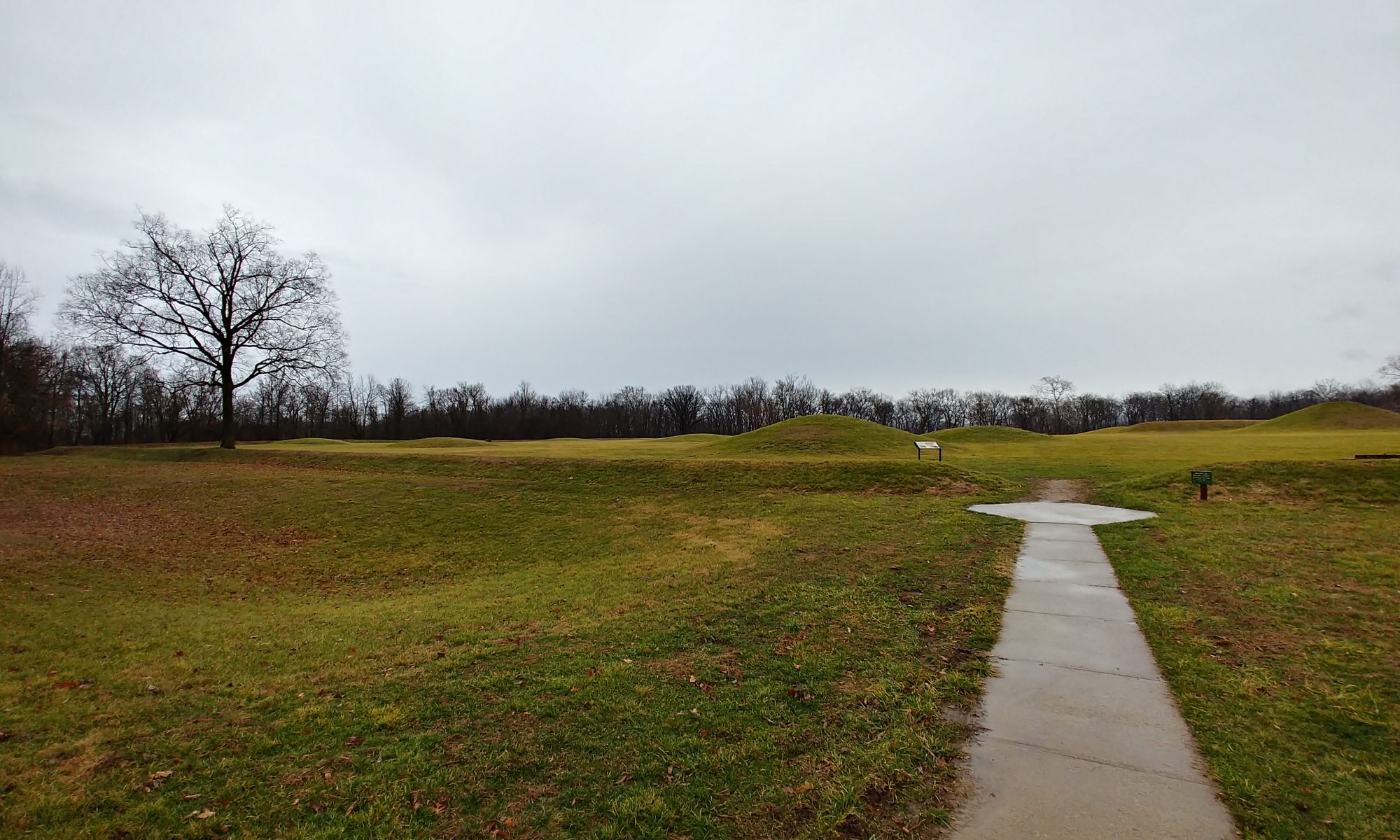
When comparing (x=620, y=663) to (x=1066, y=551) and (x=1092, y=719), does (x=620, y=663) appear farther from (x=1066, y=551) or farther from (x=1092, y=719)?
(x=1066, y=551)

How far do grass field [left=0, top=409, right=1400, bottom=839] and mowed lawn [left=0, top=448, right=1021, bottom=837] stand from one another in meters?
0.03

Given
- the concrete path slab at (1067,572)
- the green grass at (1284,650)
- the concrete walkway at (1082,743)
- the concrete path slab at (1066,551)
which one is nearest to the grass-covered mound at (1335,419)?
the green grass at (1284,650)

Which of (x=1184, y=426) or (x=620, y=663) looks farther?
(x=1184, y=426)

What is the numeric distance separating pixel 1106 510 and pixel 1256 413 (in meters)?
121

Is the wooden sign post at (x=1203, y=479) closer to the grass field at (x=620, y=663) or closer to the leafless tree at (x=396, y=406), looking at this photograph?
the grass field at (x=620, y=663)

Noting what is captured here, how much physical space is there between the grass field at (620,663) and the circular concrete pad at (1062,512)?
0.76m

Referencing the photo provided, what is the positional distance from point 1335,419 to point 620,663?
6618 centimetres

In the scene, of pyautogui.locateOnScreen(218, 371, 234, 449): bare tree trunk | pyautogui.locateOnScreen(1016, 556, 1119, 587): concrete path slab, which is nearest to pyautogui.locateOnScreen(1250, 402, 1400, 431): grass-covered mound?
pyautogui.locateOnScreen(1016, 556, 1119, 587): concrete path slab

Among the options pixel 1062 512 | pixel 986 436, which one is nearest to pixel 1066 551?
pixel 1062 512

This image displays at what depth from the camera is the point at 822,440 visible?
30219mm

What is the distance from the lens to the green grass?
127 inches

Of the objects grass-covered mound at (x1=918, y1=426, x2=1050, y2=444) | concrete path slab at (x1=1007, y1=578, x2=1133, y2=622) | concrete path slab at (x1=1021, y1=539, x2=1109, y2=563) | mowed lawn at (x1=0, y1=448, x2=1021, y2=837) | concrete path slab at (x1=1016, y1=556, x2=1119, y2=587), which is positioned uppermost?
grass-covered mound at (x1=918, y1=426, x2=1050, y2=444)

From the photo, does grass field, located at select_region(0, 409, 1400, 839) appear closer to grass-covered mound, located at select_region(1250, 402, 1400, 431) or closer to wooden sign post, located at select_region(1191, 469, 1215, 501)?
wooden sign post, located at select_region(1191, 469, 1215, 501)

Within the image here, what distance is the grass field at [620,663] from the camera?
10.8 ft
